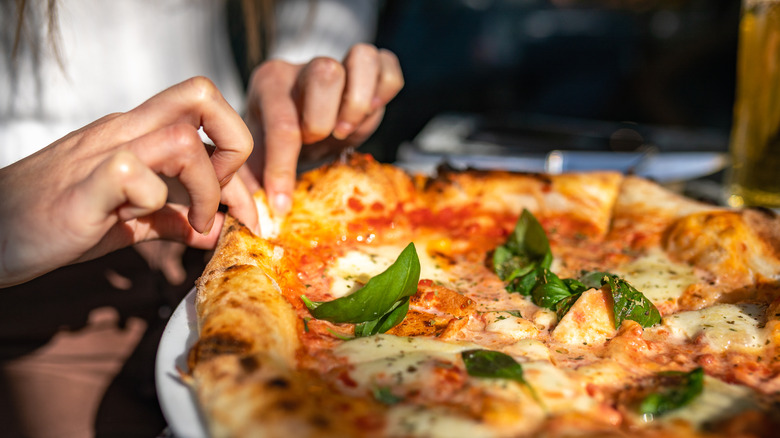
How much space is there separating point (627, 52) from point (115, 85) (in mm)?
6156

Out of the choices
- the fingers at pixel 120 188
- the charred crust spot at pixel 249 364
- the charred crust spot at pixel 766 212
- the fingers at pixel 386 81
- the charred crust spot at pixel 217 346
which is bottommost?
the charred crust spot at pixel 766 212

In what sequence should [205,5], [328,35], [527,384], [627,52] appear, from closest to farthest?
[527,384], [205,5], [328,35], [627,52]

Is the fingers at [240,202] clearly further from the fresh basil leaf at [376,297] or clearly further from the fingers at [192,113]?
the fresh basil leaf at [376,297]

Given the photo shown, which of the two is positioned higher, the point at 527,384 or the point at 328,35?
the point at 328,35

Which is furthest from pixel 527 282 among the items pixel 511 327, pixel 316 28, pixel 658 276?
pixel 316 28

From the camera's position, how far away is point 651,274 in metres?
1.35

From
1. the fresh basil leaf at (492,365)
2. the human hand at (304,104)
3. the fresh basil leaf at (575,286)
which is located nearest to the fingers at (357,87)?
the human hand at (304,104)

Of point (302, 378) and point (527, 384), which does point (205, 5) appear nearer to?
point (302, 378)

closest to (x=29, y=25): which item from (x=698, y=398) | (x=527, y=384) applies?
(x=527, y=384)

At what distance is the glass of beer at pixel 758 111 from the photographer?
1823 mm

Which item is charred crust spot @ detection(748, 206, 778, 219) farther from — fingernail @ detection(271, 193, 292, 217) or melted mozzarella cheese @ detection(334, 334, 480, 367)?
fingernail @ detection(271, 193, 292, 217)

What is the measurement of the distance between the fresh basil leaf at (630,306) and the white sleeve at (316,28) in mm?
1969

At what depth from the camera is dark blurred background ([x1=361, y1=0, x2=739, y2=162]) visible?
Answer: 5906 millimetres

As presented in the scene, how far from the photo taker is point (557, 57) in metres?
6.96
